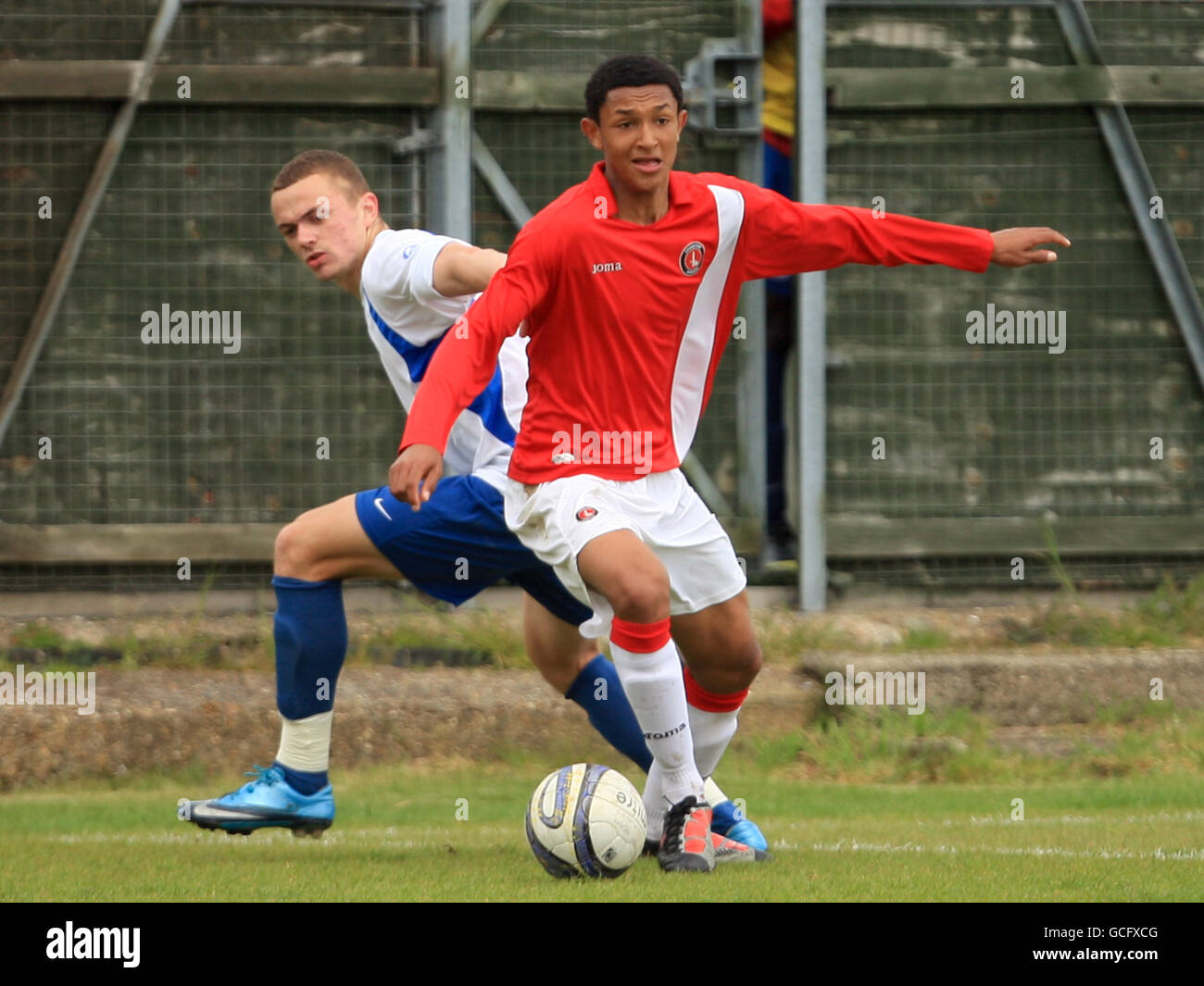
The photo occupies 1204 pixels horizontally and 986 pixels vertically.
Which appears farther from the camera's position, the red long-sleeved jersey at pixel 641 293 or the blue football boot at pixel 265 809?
the blue football boot at pixel 265 809

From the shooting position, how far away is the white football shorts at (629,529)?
4.76 m

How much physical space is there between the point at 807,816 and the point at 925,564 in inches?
96.0

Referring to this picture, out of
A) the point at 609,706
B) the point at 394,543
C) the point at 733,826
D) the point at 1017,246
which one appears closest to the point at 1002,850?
the point at 733,826

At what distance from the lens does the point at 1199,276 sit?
8.81 meters

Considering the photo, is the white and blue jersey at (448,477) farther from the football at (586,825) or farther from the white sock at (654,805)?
the football at (586,825)

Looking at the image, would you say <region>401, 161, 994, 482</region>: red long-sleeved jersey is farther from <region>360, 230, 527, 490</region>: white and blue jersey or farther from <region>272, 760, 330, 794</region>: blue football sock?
<region>272, 760, 330, 794</region>: blue football sock

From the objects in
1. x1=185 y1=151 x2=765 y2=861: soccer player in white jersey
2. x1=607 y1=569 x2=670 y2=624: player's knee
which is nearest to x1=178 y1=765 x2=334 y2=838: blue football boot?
x1=185 y1=151 x2=765 y2=861: soccer player in white jersey

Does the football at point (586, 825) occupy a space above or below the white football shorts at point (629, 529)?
below

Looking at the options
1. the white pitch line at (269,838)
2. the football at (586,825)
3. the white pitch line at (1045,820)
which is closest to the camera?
the football at (586,825)

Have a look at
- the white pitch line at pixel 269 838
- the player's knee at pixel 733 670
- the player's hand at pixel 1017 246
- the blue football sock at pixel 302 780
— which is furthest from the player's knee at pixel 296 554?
the player's hand at pixel 1017 246

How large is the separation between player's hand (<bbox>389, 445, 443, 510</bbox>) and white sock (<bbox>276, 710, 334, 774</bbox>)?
4.16 ft

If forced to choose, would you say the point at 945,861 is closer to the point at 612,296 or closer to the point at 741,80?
the point at 612,296

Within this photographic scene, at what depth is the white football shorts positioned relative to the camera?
15.6 feet

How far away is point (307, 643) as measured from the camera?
17.3 ft
